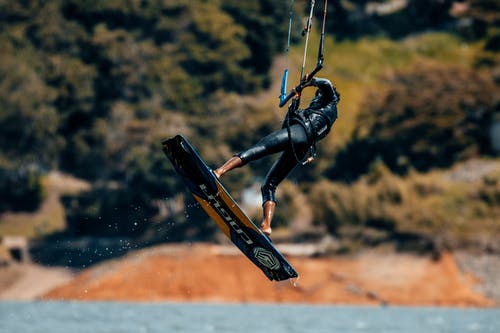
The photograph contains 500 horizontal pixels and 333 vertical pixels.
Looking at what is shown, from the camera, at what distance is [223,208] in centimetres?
1733

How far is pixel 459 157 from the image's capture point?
70688mm

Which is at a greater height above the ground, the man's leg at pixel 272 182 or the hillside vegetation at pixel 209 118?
the hillside vegetation at pixel 209 118

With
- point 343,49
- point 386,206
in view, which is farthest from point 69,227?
point 343,49

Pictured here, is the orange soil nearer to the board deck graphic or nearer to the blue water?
the blue water

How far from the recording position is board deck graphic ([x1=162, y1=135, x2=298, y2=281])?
653 inches

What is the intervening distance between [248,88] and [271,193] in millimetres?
69000

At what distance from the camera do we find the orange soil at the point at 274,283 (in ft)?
200

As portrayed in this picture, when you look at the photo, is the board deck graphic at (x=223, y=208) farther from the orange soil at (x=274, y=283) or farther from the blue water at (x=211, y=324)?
the orange soil at (x=274, y=283)

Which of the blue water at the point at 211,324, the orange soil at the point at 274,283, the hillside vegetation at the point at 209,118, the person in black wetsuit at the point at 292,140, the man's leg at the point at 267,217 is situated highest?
the hillside vegetation at the point at 209,118

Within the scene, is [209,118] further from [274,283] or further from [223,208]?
[223,208]

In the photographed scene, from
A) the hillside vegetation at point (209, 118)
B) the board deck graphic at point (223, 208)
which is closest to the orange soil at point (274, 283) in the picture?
the hillside vegetation at point (209, 118)

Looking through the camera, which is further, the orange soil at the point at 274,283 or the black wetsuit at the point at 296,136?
the orange soil at the point at 274,283

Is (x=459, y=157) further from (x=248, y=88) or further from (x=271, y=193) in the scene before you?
(x=271, y=193)

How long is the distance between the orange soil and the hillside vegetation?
5.50 feet
